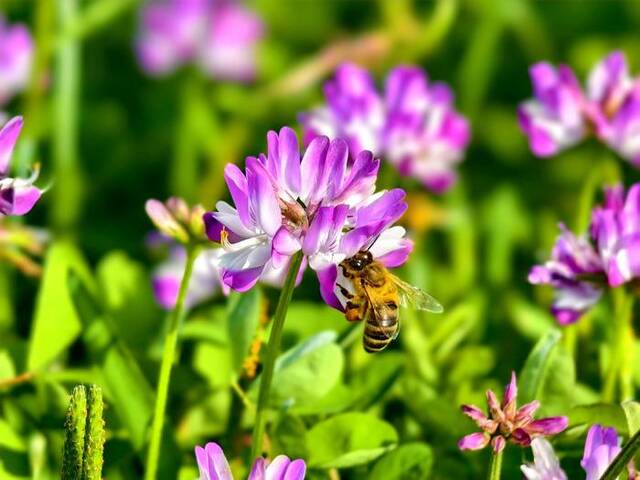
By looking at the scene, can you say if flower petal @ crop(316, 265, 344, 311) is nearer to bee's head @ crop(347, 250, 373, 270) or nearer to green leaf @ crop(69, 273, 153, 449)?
bee's head @ crop(347, 250, 373, 270)

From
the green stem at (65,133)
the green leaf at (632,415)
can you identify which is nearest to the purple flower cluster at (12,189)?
the green leaf at (632,415)

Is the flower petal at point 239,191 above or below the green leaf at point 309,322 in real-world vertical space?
above

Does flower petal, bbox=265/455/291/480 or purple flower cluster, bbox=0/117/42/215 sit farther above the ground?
purple flower cluster, bbox=0/117/42/215

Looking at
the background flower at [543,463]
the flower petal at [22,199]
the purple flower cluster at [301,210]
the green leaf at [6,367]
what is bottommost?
the background flower at [543,463]

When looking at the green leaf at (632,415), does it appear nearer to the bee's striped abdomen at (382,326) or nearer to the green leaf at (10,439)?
the bee's striped abdomen at (382,326)

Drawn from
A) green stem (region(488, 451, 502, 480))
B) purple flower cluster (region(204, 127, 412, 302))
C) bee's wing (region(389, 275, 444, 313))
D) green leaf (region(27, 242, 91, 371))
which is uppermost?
purple flower cluster (region(204, 127, 412, 302))

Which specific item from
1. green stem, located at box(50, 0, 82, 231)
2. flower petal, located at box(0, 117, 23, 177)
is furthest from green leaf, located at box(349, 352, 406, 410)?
green stem, located at box(50, 0, 82, 231)

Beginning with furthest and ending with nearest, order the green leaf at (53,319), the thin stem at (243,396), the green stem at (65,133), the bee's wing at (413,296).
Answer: the green stem at (65,133), the green leaf at (53,319), the thin stem at (243,396), the bee's wing at (413,296)

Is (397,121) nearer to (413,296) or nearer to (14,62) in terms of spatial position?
(413,296)
